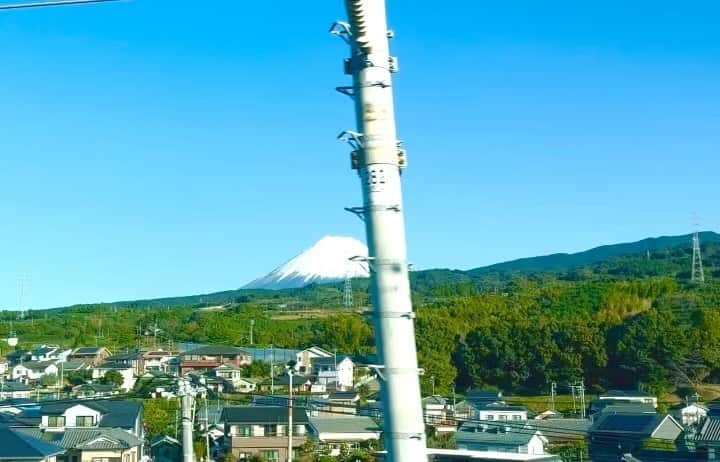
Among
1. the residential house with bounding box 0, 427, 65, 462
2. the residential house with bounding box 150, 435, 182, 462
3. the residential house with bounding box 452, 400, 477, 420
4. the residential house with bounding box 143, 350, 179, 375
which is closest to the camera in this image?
the residential house with bounding box 0, 427, 65, 462

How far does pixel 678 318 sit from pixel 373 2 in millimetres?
29047

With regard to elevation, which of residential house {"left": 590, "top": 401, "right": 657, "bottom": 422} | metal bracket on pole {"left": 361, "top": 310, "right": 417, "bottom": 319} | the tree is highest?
the tree

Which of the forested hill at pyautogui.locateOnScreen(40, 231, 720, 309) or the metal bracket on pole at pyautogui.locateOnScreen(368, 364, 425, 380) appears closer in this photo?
the metal bracket on pole at pyautogui.locateOnScreen(368, 364, 425, 380)

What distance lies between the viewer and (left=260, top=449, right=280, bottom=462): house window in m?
16.7

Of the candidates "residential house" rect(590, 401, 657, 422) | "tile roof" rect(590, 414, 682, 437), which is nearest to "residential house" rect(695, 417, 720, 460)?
"tile roof" rect(590, 414, 682, 437)

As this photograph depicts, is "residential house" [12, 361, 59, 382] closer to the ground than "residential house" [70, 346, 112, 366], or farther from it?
closer to the ground

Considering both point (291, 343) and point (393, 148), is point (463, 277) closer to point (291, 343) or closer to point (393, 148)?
point (291, 343)

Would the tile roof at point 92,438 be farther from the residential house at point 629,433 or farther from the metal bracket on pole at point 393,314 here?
the metal bracket on pole at point 393,314

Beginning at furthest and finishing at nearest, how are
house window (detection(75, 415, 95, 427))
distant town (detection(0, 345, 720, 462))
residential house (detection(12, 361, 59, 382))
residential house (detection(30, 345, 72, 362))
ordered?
residential house (detection(30, 345, 72, 362))
residential house (detection(12, 361, 59, 382))
house window (detection(75, 415, 95, 427))
distant town (detection(0, 345, 720, 462))

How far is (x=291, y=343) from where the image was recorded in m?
38.2

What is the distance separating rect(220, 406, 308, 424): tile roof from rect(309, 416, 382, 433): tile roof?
49.7 inches

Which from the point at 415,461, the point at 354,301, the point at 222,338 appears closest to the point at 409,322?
the point at 415,461

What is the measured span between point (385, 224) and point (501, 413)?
18131mm

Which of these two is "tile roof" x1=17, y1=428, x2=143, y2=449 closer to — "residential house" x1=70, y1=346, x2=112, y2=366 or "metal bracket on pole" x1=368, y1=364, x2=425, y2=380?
"metal bracket on pole" x1=368, y1=364, x2=425, y2=380
